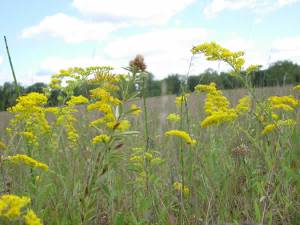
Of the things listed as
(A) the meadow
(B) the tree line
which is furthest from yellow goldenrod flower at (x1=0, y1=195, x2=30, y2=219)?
(B) the tree line

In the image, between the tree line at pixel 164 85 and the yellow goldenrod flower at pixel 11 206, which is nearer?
the yellow goldenrod flower at pixel 11 206

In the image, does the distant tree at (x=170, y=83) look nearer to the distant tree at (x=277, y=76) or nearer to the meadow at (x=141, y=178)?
the meadow at (x=141, y=178)

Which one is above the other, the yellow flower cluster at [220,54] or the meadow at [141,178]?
Result: the yellow flower cluster at [220,54]

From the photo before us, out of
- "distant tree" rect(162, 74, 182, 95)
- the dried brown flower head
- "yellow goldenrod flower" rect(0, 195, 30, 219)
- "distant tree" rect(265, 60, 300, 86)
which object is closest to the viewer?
"yellow goldenrod flower" rect(0, 195, 30, 219)

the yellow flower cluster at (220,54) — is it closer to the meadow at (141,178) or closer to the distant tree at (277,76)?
the meadow at (141,178)

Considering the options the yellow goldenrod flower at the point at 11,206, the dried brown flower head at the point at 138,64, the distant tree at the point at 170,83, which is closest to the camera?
the yellow goldenrod flower at the point at 11,206

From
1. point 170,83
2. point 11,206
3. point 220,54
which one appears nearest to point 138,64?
point 11,206

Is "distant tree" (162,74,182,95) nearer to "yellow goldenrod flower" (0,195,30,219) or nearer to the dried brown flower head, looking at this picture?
the dried brown flower head

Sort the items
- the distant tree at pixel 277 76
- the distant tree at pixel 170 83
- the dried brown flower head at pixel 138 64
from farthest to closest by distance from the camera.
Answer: the distant tree at pixel 277 76 → the distant tree at pixel 170 83 → the dried brown flower head at pixel 138 64

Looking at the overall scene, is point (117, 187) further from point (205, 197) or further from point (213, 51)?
point (213, 51)

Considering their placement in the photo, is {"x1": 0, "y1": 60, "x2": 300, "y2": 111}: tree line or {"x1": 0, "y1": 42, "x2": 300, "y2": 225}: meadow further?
{"x1": 0, "y1": 60, "x2": 300, "y2": 111}: tree line

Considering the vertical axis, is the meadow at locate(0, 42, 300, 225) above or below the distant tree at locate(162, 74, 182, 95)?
below

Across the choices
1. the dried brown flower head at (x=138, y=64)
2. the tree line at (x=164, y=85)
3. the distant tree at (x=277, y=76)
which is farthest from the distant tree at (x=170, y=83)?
the distant tree at (x=277, y=76)

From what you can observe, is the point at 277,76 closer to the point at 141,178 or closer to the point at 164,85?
the point at 164,85
